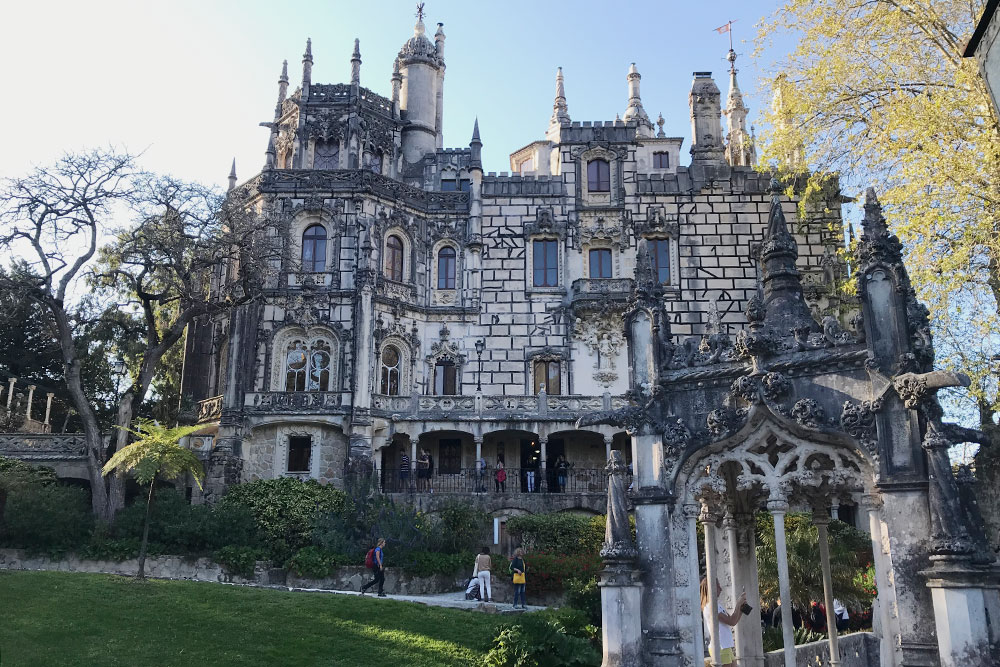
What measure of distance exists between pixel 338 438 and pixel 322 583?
10.2m

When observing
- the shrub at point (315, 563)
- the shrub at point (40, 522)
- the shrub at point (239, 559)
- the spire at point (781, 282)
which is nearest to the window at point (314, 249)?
the shrub at point (40, 522)

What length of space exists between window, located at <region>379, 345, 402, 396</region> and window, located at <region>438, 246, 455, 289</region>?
3.96 metres

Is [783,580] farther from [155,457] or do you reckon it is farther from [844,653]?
[155,457]

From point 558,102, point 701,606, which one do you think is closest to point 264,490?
point 701,606

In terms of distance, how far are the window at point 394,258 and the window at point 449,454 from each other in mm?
7544

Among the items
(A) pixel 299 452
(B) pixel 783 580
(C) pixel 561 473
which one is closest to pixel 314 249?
(A) pixel 299 452

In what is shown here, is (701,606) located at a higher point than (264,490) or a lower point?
lower

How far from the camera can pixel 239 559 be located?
995 inches

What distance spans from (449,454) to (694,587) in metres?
26.7

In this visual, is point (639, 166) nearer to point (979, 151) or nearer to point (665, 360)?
point (979, 151)

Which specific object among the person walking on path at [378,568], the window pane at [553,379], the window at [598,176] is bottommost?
the person walking on path at [378,568]

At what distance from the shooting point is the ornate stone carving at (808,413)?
10.0m

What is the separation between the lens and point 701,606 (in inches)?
454

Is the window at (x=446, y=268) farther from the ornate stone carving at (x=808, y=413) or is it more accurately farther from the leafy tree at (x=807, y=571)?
the ornate stone carving at (x=808, y=413)
